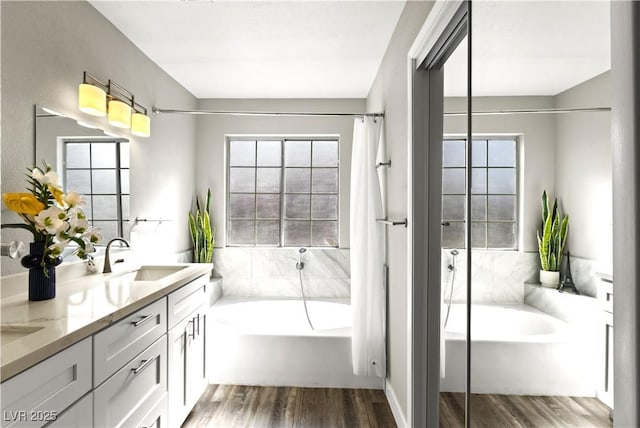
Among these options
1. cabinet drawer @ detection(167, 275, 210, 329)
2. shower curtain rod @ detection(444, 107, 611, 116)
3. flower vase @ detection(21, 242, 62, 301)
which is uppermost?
shower curtain rod @ detection(444, 107, 611, 116)

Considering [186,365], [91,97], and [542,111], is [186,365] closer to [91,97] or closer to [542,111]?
[91,97]

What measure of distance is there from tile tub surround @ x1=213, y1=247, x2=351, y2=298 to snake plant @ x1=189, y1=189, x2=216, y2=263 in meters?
0.16

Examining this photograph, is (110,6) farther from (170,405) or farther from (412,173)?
(170,405)

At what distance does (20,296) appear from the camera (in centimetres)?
157

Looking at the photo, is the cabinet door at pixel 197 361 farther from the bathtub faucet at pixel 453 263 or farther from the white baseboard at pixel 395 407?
the bathtub faucet at pixel 453 263

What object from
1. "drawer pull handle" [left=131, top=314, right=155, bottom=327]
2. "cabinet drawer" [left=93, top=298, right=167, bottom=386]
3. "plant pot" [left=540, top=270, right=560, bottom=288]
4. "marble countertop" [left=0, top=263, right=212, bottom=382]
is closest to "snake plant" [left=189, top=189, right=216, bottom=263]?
"marble countertop" [left=0, top=263, right=212, bottom=382]

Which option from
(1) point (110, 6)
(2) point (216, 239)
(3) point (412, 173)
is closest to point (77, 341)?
(3) point (412, 173)

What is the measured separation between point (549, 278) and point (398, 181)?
1.60m

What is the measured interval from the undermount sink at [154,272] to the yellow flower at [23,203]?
115 centimetres

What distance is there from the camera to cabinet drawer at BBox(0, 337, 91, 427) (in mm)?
921

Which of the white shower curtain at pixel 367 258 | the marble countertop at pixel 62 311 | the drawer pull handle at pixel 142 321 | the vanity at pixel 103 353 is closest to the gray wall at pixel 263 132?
the white shower curtain at pixel 367 258

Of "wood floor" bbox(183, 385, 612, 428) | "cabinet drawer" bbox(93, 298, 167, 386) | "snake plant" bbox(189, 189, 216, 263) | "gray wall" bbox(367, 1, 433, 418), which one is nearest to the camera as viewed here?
"cabinet drawer" bbox(93, 298, 167, 386)

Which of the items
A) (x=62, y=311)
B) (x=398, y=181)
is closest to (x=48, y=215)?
(x=62, y=311)

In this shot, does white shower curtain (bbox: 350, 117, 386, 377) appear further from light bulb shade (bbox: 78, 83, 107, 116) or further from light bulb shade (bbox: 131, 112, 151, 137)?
light bulb shade (bbox: 78, 83, 107, 116)
